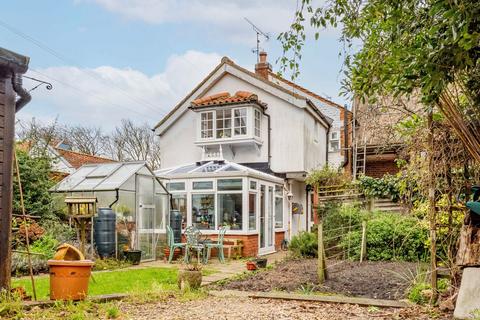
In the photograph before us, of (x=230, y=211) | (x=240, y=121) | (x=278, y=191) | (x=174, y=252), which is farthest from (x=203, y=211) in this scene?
(x=240, y=121)

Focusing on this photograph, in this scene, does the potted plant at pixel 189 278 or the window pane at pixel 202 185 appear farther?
the window pane at pixel 202 185

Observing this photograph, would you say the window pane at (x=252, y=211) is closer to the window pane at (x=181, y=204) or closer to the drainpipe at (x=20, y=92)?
the window pane at (x=181, y=204)

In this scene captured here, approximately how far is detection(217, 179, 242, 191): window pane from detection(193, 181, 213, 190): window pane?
28 centimetres

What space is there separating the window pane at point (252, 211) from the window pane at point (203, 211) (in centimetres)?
114

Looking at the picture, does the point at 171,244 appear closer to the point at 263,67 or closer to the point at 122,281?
the point at 122,281

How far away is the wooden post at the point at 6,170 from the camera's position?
6020 mm

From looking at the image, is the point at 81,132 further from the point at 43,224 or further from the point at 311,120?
the point at 43,224

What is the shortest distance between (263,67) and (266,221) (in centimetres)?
810

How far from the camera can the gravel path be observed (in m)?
5.54

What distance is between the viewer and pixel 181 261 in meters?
12.0

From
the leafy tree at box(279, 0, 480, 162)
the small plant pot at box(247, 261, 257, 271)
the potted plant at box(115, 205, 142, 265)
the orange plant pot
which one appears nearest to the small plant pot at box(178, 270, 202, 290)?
the orange plant pot

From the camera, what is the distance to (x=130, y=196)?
12.2 m

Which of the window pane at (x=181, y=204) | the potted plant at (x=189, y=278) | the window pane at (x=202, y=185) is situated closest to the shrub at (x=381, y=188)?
the window pane at (x=202, y=185)

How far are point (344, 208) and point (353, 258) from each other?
185 centimetres
